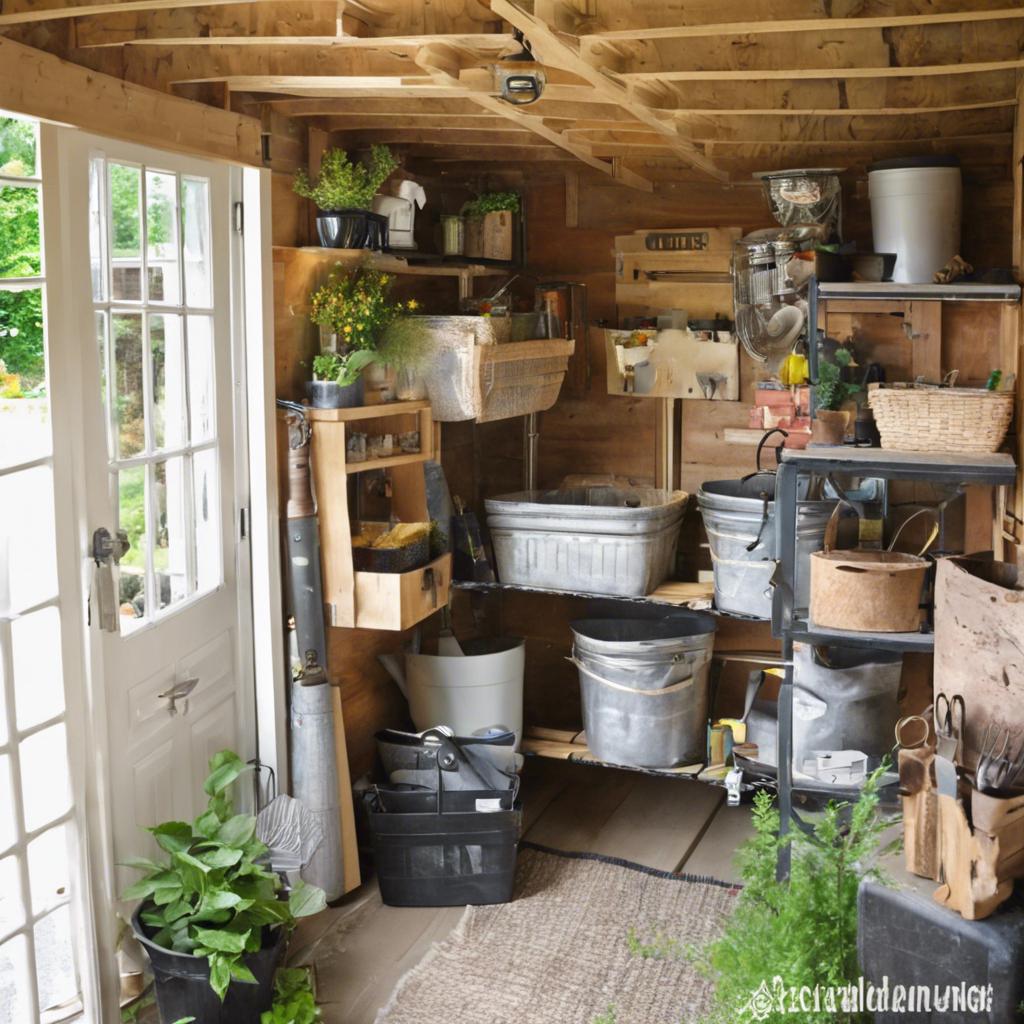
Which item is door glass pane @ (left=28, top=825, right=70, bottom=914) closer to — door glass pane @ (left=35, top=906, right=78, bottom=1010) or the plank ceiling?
door glass pane @ (left=35, top=906, right=78, bottom=1010)

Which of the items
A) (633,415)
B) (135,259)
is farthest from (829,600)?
(135,259)

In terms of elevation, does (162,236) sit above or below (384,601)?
above

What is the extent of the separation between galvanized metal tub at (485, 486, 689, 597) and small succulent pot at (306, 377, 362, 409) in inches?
31.9

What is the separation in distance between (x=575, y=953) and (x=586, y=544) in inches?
51.6

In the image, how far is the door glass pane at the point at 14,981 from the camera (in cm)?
295

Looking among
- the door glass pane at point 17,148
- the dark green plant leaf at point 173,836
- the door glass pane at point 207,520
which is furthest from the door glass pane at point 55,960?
the door glass pane at point 17,148

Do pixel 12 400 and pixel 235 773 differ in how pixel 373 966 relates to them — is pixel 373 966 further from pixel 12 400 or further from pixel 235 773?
pixel 12 400

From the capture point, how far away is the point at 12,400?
113 inches

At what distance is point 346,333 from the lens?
12.8ft

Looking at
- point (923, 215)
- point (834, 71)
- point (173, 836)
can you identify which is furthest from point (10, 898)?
point (923, 215)

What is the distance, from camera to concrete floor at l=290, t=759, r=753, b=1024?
3678 millimetres

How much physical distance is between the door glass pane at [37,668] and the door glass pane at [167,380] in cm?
62

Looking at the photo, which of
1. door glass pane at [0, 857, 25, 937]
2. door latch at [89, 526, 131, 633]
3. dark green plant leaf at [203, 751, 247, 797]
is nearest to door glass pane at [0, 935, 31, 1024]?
door glass pane at [0, 857, 25, 937]

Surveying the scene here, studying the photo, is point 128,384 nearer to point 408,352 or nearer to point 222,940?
point 408,352
